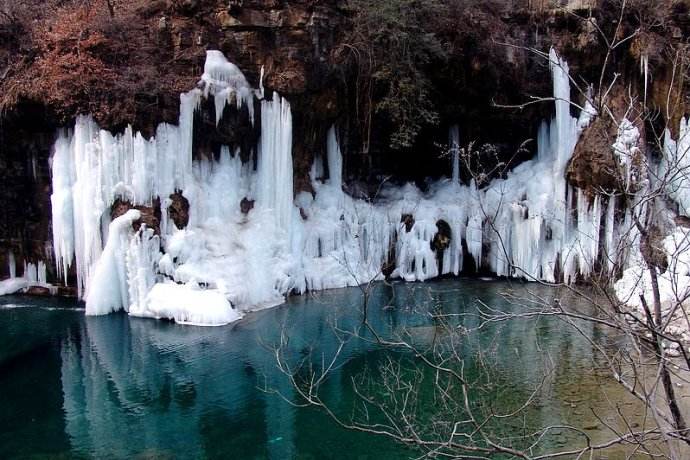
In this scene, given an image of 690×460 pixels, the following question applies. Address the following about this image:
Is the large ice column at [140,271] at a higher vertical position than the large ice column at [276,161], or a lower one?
lower

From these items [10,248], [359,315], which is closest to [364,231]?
[359,315]

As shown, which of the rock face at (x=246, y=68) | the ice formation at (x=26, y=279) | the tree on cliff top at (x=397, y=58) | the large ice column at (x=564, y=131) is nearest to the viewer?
the rock face at (x=246, y=68)

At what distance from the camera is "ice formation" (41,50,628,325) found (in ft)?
56.4

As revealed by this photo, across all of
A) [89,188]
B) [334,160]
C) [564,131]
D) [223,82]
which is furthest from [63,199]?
[564,131]

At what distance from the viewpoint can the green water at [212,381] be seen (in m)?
10.4

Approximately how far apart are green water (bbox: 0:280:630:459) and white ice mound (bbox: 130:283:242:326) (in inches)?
14.6

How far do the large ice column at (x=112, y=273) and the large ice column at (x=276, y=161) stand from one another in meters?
3.98

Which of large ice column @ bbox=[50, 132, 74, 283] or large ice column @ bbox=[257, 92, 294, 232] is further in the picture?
large ice column @ bbox=[257, 92, 294, 232]

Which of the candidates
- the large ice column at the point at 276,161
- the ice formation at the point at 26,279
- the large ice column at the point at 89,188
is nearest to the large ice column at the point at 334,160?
the large ice column at the point at 276,161

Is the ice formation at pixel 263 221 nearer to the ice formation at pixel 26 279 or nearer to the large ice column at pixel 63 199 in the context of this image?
the large ice column at pixel 63 199

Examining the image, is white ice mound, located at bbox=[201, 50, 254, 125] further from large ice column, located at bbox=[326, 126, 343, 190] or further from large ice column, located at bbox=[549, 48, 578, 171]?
large ice column, located at bbox=[549, 48, 578, 171]

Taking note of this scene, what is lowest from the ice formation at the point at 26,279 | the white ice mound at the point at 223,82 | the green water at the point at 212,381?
the green water at the point at 212,381

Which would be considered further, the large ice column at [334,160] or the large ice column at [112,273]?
the large ice column at [334,160]

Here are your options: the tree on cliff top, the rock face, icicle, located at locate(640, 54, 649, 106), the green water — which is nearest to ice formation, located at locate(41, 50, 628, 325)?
the rock face
